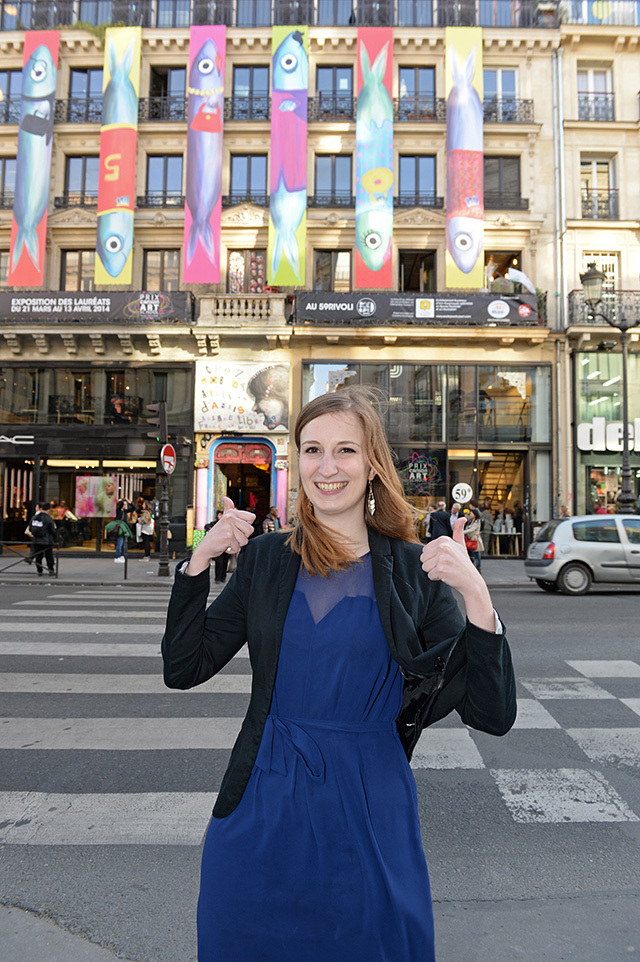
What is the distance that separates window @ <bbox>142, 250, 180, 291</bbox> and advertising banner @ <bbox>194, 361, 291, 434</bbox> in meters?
3.40

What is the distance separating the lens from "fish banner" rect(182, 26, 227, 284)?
21.8 meters

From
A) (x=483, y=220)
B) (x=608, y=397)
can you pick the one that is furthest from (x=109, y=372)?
(x=608, y=397)

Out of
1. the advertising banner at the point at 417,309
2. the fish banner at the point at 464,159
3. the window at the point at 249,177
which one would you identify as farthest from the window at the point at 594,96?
the window at the point at 249,177

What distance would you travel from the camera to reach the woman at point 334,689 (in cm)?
150

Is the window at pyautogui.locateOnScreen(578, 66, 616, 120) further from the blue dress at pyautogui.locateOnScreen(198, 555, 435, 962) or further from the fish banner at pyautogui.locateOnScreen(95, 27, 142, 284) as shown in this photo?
the blue dress at pyautogui.locateOnScreen(198, 555, 435, 962)

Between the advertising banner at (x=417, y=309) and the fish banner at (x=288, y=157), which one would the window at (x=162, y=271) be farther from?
the advertising banner at (x=417, y=309)

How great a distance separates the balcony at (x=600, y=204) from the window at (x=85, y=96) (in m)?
17.1

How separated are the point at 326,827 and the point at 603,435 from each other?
2203 centimetres

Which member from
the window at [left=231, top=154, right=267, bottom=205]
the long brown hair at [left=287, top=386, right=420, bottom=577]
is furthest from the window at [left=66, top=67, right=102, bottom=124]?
the long brown hair at [left=287, top=386, right=420, bottom=577]

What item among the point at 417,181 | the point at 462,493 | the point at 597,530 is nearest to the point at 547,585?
the point at 597,530

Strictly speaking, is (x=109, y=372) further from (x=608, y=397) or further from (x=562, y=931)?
(x=562, y=931)

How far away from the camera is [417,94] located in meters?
23.0

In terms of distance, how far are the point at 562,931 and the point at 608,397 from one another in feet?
70.2

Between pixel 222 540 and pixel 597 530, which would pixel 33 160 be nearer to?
pixel 597 530
